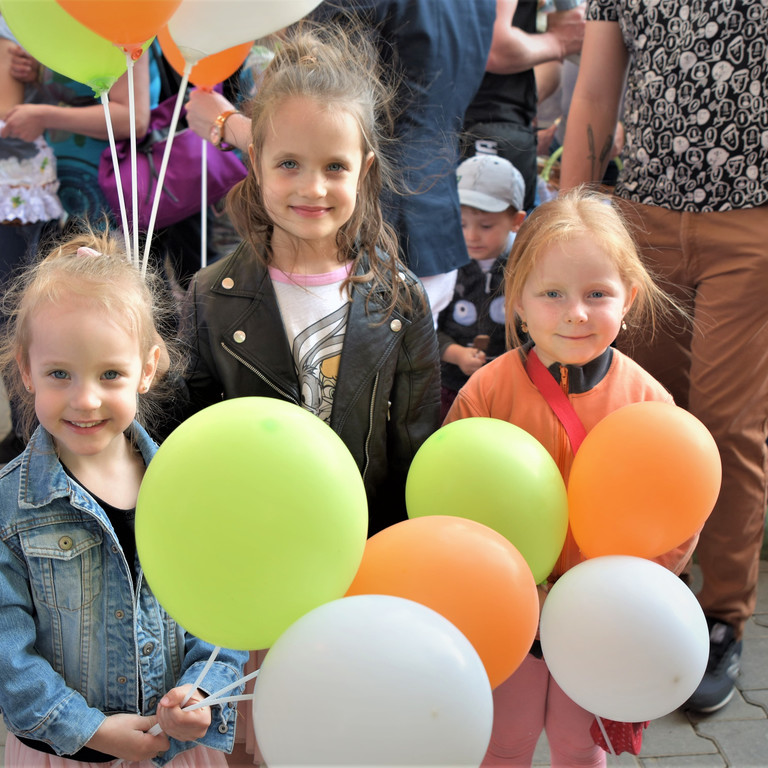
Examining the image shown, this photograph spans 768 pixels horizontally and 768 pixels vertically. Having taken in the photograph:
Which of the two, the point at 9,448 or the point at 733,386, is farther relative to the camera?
the point at 9,448

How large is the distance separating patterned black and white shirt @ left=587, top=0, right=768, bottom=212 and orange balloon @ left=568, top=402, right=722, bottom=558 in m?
0.95

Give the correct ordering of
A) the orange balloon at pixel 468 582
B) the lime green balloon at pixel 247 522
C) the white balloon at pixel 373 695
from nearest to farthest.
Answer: the white balloon at pixel 373 695 < the lime green balloon at pixel 247 522 < the orange balloon at pixel 468 582

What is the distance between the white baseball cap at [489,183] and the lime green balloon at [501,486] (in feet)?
4.88

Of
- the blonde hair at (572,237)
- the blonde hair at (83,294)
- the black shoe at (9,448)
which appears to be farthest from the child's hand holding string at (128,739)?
the black shoe at (9,448)

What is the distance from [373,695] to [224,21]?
1367 millimetres

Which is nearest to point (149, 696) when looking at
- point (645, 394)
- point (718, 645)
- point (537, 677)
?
point (537, 677)

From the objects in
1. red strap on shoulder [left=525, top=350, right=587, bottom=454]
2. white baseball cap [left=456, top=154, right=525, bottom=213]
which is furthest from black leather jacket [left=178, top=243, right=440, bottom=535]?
→ white baseball cap [left=456, top=154, right=525, bottom=213]

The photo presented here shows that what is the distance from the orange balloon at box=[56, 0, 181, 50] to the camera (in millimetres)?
1494

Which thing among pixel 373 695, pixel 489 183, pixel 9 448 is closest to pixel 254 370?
pixel 373 695

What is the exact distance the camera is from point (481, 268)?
9.41 feet

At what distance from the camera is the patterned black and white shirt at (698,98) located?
2031mm

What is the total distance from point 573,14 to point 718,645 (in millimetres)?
2184

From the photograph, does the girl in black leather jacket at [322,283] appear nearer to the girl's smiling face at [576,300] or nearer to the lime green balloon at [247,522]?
the girl's smiling face at [576,300]

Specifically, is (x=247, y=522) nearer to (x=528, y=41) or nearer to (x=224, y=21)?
(x=224, y=21)
